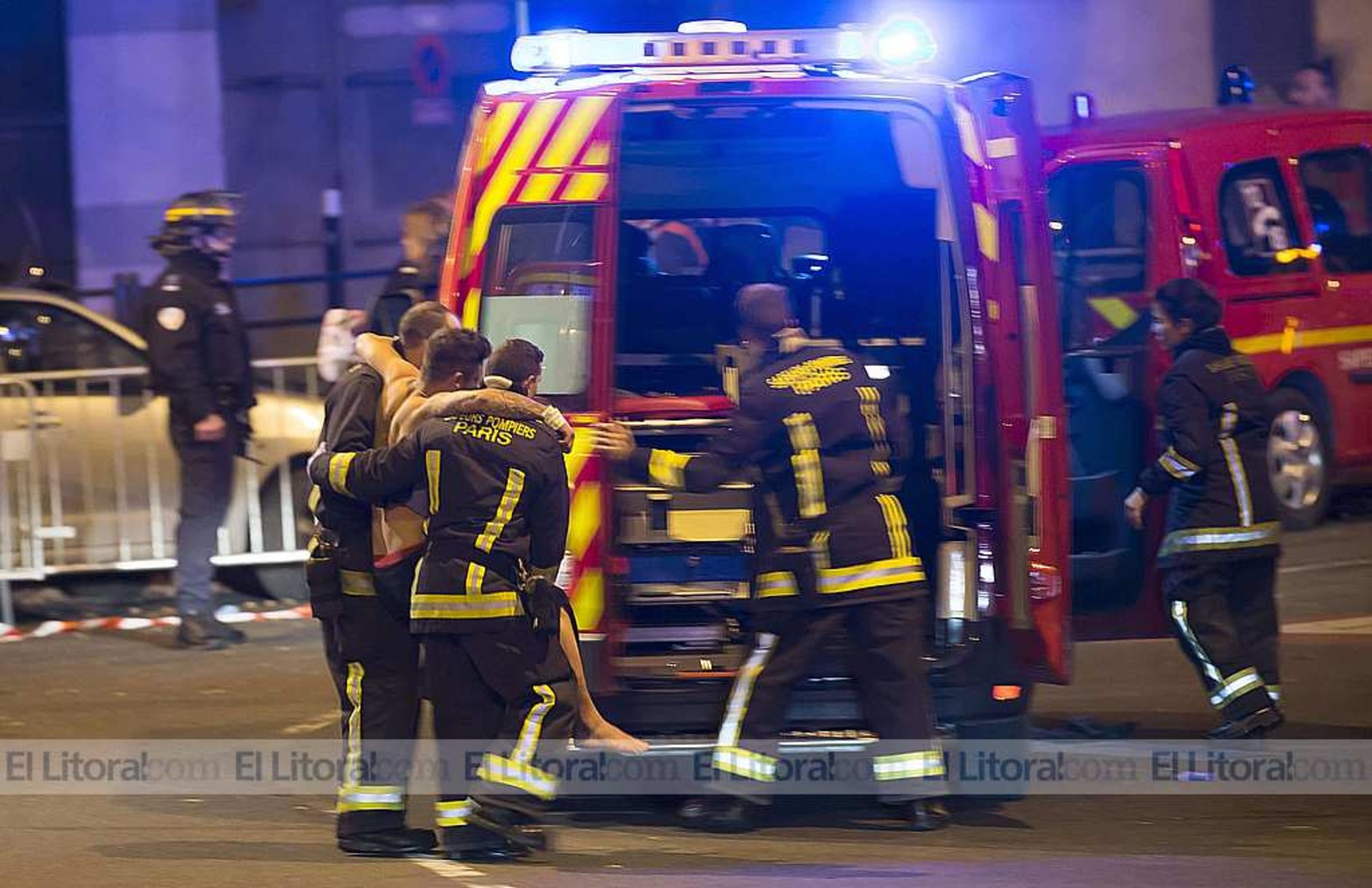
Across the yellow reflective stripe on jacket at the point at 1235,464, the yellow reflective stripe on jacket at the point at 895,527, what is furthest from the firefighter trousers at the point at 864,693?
the yellow reflective stripe on jacket at the point at 1235,464

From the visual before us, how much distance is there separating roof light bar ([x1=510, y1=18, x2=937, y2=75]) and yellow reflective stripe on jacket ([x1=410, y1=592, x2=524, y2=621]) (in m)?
1.86

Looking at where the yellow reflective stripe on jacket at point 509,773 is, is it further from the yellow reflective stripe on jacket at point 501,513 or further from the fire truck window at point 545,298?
the fire truck window at point 545,298

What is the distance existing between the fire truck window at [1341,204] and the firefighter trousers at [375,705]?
6.50 metres

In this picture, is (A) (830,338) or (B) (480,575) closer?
(B) (480,575)

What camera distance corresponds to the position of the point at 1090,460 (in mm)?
8750

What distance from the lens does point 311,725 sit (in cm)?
892

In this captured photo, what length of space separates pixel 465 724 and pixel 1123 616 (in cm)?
294

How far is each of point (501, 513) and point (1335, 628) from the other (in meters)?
5.01

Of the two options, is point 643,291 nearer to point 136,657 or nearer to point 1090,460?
point 1090,460

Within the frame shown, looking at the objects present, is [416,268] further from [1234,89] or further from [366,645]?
[1234,89]

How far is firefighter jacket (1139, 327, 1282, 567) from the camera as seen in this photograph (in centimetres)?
793

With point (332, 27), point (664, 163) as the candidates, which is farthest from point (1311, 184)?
point (332, 27)

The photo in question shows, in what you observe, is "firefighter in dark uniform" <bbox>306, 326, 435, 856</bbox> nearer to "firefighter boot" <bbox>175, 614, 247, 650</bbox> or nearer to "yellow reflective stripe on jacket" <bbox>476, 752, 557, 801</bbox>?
"yellow reflective stripe on jacket" <bbox>476, 752, 557, 801</bbox>

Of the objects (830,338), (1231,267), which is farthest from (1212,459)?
(1231,267)
